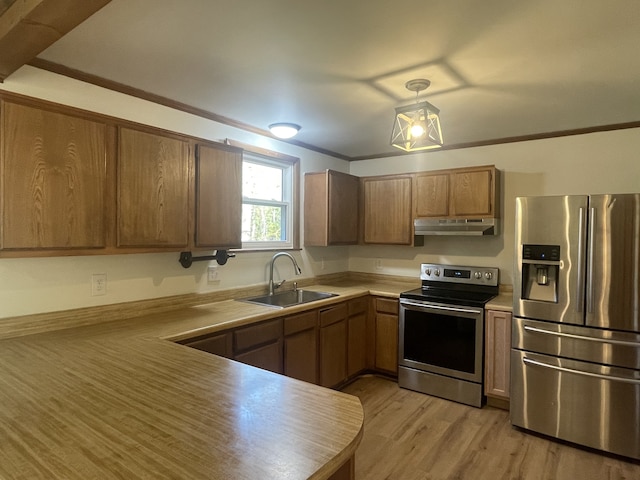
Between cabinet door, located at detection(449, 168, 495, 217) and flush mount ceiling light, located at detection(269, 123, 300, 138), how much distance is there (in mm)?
1562

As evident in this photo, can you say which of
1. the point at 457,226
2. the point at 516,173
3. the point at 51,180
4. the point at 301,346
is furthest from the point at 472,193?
the point at 51,180

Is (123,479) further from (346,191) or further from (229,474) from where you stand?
(346,191)

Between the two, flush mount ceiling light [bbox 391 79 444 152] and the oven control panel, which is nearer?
flush mount ceiling light [bbox 391 79 444 152]

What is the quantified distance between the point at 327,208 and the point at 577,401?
2.49 m

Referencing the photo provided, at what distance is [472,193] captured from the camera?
3.52 m

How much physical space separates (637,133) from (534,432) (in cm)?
249

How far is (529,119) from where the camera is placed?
3.03 meters

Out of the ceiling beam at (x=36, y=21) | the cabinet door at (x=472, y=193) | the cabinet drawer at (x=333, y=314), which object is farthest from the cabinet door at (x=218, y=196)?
the cabinet door at (x=472, y=193)

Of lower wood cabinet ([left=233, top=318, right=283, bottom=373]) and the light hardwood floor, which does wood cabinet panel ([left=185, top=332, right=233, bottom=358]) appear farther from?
the light hardwood floor

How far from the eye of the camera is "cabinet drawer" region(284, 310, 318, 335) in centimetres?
280

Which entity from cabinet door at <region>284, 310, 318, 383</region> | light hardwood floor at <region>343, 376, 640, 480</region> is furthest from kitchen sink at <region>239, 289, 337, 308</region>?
light hardwood floor at <region>343, 376, 640, 480</region>

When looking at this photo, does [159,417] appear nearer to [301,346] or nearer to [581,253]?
[301,346]

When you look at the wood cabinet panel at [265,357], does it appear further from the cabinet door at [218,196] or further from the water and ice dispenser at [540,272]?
the water and ice dispenser at [540,272]

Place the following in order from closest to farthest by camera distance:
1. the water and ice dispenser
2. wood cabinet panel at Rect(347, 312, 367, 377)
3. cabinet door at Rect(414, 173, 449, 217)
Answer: the water and ice dispenser < wood cabinet panel at Rect(347, 312, 367, 377) < cabinet door at Rect(414, 173, 449, 217)
